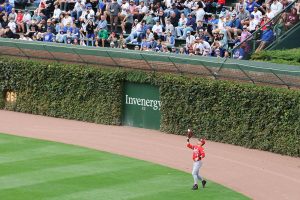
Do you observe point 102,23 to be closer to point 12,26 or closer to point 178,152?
point 12,26

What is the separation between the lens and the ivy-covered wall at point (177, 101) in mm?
27375

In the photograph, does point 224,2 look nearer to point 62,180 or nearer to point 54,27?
point 54,27

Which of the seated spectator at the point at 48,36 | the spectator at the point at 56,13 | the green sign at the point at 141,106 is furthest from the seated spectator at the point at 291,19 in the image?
the spectator at the point at 56,13

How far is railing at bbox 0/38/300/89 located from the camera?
28.1 metres

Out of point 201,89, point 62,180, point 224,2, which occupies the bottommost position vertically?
point 62,180

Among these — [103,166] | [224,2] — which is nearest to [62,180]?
[103,166]

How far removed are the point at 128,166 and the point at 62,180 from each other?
2.78 m

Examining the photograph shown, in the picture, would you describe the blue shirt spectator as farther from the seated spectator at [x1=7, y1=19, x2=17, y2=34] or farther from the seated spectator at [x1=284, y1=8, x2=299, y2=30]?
the seated spectator at [x1=7, y1=19, x2=17, y2=34]

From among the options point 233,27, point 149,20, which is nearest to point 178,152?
point 233,27

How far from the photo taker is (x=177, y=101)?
98.6 feet

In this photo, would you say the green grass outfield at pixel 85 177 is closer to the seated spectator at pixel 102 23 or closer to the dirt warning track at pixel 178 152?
the dirt warning track at pixel 178 152

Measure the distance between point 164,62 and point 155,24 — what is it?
262 inches

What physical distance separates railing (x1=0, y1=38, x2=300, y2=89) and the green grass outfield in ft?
16.2

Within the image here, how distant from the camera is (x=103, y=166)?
24875 mm
